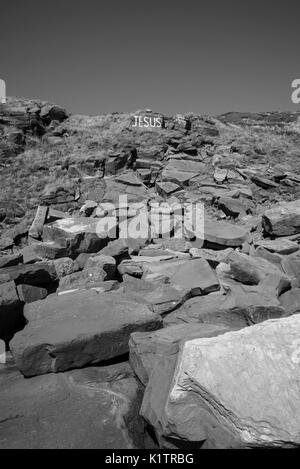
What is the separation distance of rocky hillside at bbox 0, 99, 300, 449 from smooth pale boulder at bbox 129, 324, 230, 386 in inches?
0.8

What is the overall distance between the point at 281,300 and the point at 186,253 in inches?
131

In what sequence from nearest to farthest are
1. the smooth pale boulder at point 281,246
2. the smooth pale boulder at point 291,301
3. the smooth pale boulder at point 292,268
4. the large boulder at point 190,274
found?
the smooth pale boulder at point 291,301 → the large boulder at point 190,274 → the smooth pale boulder at point 292,268 → the smooth pale boulder at point 281,246

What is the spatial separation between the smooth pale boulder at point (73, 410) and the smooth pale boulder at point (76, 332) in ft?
0.45

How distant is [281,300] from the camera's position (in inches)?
197

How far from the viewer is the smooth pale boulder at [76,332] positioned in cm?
333

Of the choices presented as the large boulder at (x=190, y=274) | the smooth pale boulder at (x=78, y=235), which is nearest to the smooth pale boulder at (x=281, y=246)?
the large boulder at (x=190, y=274)

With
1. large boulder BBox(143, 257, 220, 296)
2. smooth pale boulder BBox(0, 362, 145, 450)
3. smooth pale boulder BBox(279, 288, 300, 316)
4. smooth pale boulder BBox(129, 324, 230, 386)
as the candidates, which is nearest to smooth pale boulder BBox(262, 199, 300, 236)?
large boulder BBox(143, 257, 220, 296)

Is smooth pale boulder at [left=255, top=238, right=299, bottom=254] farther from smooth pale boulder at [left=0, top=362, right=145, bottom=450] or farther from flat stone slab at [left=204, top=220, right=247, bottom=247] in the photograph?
smooth pale boulder at [left=0, top=362, right=145, bottom=450]

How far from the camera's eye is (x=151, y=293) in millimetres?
5195

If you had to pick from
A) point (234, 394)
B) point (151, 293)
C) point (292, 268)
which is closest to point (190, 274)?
point (151, 293)

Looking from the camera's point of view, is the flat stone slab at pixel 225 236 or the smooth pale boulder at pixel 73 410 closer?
the smooth pale boulder at pixel 73 410

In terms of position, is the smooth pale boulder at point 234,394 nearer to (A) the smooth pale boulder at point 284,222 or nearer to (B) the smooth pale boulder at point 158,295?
(B) the smooth pale boulder at point 158,295

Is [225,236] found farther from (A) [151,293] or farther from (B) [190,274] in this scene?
(A) [151,293]

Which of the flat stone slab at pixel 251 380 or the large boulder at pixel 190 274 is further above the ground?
the flat stone slab at pixel 251 380
